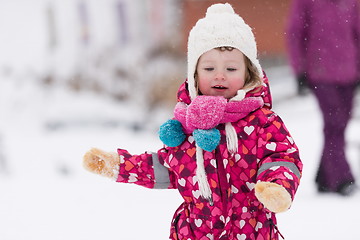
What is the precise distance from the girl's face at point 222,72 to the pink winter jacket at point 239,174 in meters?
0.04

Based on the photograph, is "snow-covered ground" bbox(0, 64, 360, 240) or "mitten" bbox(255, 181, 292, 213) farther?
"snow-covered ground" bbox(0, 64, 360, 240)

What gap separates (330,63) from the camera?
6.48ft

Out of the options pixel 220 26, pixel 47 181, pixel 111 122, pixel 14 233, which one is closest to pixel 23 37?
pixel 111 122

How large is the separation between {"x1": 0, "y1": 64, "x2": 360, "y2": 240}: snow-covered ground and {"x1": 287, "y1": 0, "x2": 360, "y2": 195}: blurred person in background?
0.07m

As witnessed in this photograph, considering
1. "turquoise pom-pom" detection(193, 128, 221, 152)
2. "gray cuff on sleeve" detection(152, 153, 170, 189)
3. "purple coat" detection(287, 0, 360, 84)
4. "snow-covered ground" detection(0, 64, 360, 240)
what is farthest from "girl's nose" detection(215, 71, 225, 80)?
"purple coat" detection(287, 0, 360, 84)

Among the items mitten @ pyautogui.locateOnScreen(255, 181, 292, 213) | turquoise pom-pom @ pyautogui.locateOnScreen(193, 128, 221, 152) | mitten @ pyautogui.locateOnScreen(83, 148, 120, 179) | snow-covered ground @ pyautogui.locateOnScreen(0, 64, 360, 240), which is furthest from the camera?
snow-covered ground @ pyautogui.locateOnScreen(0, 64, 360, 240)

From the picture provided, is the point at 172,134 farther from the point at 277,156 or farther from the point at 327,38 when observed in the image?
the point at 327,38

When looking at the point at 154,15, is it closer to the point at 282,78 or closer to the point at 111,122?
the point at 111,122

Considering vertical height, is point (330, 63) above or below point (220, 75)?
above

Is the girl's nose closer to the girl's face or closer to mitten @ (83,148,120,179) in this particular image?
the girl's face

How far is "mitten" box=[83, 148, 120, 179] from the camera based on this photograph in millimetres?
1218

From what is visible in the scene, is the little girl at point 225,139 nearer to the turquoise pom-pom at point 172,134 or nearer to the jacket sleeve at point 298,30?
the turquoise pom-pom at point 172,134

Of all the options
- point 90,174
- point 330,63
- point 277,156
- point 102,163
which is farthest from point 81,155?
point 277,156

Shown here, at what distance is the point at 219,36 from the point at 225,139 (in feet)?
0.72
